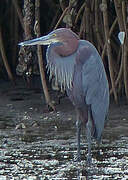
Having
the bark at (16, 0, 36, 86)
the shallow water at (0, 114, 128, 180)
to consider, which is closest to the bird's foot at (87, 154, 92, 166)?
the shallow water at (0, 114, 128, 180)

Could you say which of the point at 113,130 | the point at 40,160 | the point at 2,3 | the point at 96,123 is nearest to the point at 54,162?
the point at 40,160

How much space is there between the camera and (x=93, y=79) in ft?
19.3

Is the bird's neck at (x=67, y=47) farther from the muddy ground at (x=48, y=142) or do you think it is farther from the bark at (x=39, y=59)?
the bark at (x=39, y=59)

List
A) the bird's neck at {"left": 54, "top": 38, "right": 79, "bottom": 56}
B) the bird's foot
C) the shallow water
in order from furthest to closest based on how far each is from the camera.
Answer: the bird's neck at {"left": 54, "top": 38, "right": 79, "bottom": 56} → the bird's foot → the shallow water

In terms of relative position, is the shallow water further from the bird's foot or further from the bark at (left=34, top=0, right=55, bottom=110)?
the bark at (left=34, top=0, right=55, bottom=110)

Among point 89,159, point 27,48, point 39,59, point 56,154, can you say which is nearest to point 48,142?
point 56,154

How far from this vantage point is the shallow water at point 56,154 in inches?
210

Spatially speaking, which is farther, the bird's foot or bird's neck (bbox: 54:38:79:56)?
bird's neck (bbox: 54:38:79:56)

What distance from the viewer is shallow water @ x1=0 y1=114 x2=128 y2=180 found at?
5.34m

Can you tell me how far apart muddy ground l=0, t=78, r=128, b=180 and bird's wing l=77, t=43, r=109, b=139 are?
42 cm

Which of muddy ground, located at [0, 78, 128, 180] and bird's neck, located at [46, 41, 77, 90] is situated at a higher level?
bird's neck, located at [46, 41, 77, 90]

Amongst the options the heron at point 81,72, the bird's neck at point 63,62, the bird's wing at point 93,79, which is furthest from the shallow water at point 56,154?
the bird's neck at point 63,62

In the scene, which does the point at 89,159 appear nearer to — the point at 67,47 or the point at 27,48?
the point at 67,47

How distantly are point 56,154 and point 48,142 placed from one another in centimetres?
44
